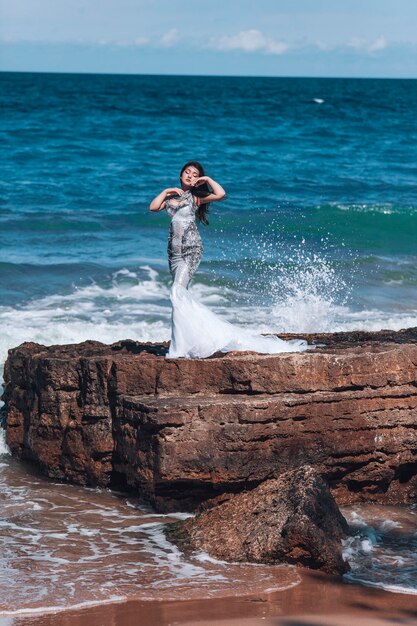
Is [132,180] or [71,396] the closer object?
[71,396]

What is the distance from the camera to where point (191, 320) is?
812 centimetres

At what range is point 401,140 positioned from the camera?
123 ft

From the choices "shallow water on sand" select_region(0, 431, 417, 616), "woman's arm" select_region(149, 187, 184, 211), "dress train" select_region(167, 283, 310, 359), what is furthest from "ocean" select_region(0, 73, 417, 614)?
"woman's arm" select_region(149, 187, 184, 211)

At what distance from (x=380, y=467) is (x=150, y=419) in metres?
1.85

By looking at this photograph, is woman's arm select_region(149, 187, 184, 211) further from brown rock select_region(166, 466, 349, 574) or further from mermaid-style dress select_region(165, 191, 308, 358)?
brown rock select_region(166, 466, 349, 574)

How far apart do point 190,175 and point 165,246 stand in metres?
10.6

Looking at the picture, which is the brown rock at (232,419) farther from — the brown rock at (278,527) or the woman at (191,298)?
the brown rock at (278,527)

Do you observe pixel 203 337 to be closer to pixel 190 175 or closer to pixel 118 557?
pixel 190 175

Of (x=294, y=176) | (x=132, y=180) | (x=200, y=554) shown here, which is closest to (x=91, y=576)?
(x=200, y=554)

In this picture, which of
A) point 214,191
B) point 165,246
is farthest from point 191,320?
point 165,246

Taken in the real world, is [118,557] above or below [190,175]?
below

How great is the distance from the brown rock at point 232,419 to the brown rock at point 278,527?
39 centimetres

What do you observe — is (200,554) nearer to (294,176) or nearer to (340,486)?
(340,486)

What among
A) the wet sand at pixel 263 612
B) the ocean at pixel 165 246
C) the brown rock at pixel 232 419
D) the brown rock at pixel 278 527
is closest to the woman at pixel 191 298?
the brown rock at pixel 232 419
